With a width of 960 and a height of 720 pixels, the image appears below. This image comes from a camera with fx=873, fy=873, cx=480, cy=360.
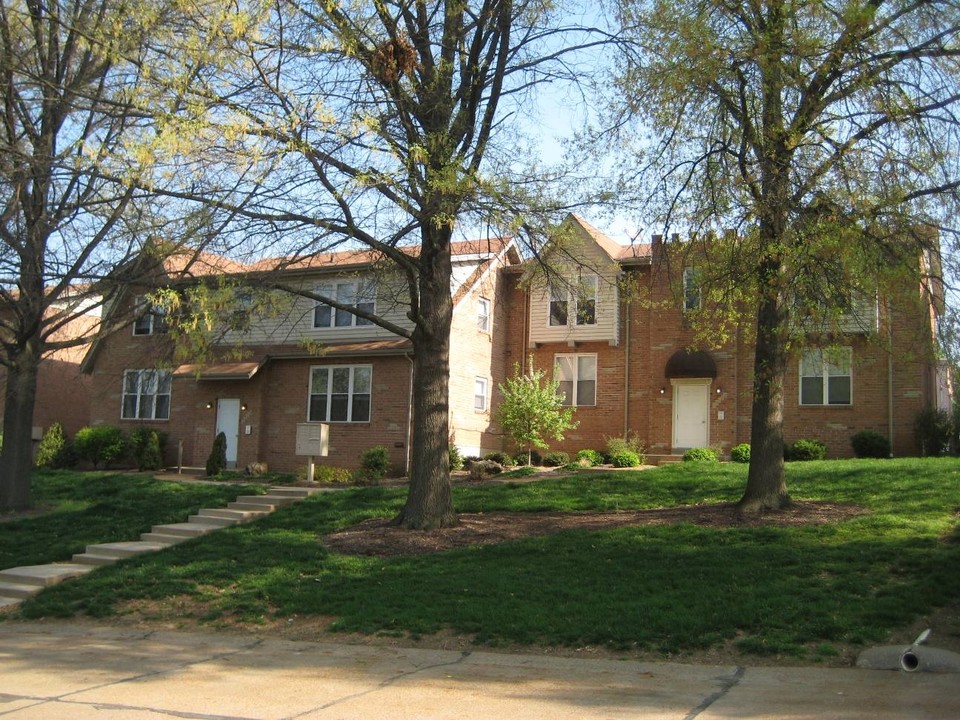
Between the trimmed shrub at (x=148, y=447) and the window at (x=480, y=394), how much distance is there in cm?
977

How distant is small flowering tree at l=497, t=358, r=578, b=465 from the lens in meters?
25.2

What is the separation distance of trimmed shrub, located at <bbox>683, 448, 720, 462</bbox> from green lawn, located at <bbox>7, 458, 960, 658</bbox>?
6743 mm

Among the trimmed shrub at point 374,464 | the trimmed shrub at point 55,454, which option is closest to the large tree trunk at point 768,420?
the trimmed shrub at point 374,464

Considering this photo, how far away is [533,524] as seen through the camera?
14.6 m

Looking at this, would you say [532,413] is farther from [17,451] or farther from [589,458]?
[17,451]

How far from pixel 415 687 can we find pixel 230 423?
20.7 m

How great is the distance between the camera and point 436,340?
14.5m

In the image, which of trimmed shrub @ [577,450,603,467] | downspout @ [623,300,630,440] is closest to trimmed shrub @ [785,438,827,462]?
downspout @ [623,300,630,440]

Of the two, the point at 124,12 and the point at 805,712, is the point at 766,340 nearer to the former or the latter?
the point at 805,712

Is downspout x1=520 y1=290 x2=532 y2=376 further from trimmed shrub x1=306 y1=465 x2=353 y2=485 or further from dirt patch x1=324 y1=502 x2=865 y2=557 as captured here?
dirt patch x1=324 y1=502 x2=865 y2=557

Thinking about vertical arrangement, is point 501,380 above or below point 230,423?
above

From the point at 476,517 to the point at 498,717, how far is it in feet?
29.9

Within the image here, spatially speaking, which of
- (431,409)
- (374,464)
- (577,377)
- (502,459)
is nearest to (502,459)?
(502,459)

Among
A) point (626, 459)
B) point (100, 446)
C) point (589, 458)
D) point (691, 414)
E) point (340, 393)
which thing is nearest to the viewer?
point (626, 459)
